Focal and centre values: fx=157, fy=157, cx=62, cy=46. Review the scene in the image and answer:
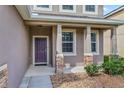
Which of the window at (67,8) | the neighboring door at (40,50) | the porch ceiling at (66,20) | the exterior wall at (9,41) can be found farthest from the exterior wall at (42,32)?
the exterior wall at (9,41)

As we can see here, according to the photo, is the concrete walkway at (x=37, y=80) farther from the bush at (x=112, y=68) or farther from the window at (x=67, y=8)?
the window at (x=67, y=8)

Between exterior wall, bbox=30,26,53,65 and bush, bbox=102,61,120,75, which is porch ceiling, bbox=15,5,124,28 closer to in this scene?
exterior wall, bbox=30,26,53,65

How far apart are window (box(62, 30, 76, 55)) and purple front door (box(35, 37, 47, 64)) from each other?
5.14 ft

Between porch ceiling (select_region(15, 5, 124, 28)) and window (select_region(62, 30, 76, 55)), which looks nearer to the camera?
porch ceiling (select_region(15, 5, 124, 28))

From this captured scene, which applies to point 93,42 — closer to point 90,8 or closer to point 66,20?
point 90,8

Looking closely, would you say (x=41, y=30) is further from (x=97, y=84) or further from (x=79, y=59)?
(x=97, y=84)

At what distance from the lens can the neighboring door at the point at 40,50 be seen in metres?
12.0

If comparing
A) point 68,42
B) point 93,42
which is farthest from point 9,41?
point 93,42

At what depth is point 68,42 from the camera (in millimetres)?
11680

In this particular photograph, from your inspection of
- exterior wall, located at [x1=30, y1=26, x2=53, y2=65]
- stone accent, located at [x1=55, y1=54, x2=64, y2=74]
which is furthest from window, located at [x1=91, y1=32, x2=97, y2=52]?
stone accent, located at [x1=55, y1=54, x2=64, y2=74]

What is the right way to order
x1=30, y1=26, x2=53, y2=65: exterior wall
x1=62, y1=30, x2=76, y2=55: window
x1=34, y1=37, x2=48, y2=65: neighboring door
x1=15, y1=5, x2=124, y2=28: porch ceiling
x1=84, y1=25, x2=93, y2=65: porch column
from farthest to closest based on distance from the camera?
x1=34, y1=37, x2=48, y2=65: neighboring door
x1=30, y1=26, x2=53, y2=65: exterior wall
x1=62, y1=30, x2=76, y2=55: window
x1=84, y1=25, x2=93, y2=65: porch column
x1=15, y1=5, x2=124, y2=28: porch ceiling

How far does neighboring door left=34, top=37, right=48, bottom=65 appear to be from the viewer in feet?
39.4

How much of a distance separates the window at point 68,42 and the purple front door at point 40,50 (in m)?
1.57
